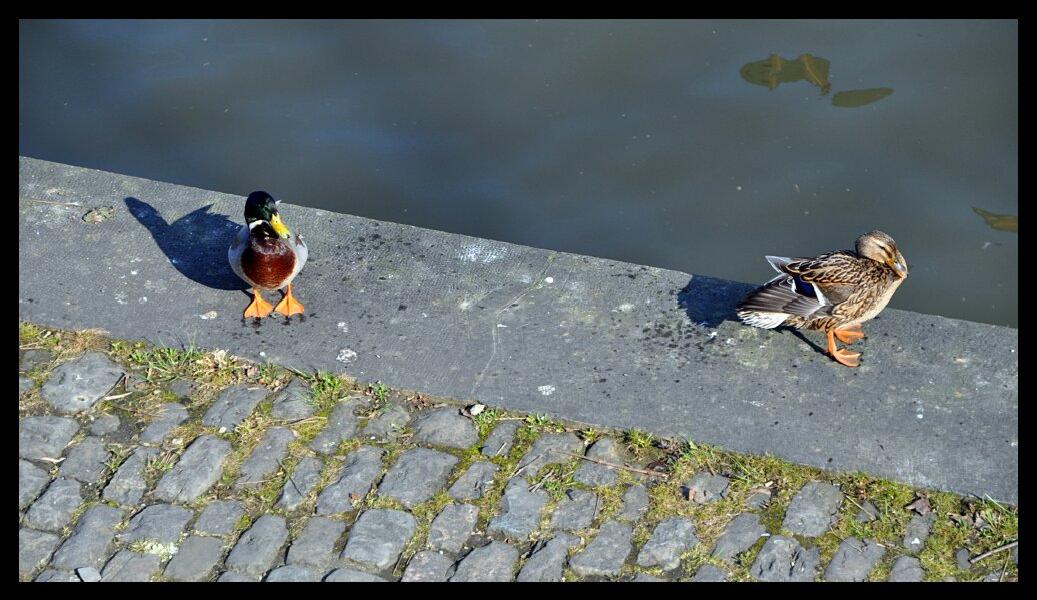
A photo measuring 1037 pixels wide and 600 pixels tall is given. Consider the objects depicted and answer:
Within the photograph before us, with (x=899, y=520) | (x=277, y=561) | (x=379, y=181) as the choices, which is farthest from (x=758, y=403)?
(x=379, y=181)

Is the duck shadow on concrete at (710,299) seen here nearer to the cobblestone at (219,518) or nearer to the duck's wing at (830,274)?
the duck's wing at (830,274)

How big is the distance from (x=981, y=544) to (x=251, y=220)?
341 cm

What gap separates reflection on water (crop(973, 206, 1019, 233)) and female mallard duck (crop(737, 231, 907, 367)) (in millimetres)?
2765

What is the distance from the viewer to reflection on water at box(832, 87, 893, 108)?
805 centimetres

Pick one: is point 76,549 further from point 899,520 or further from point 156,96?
point 156,96

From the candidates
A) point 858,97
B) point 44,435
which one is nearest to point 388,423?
point 44,435

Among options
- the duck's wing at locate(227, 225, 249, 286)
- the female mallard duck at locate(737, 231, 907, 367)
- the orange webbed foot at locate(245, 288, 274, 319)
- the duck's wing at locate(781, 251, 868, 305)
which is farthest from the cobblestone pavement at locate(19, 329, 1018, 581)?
the duck's wing at locate(781, 251, 868, 305)

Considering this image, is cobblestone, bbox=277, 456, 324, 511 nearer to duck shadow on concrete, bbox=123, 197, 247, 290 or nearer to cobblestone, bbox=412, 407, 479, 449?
cobblestone, bbox=412, 407, 479, 449

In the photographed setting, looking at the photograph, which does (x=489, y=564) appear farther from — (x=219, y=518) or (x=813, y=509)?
(x=813, y=509)

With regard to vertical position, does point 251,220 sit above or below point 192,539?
above

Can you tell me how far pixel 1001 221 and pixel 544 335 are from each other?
4.10m

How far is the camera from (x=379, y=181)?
25.4 ft

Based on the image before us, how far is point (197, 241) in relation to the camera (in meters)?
5.41

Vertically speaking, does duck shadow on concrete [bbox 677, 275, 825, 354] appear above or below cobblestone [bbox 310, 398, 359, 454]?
above
